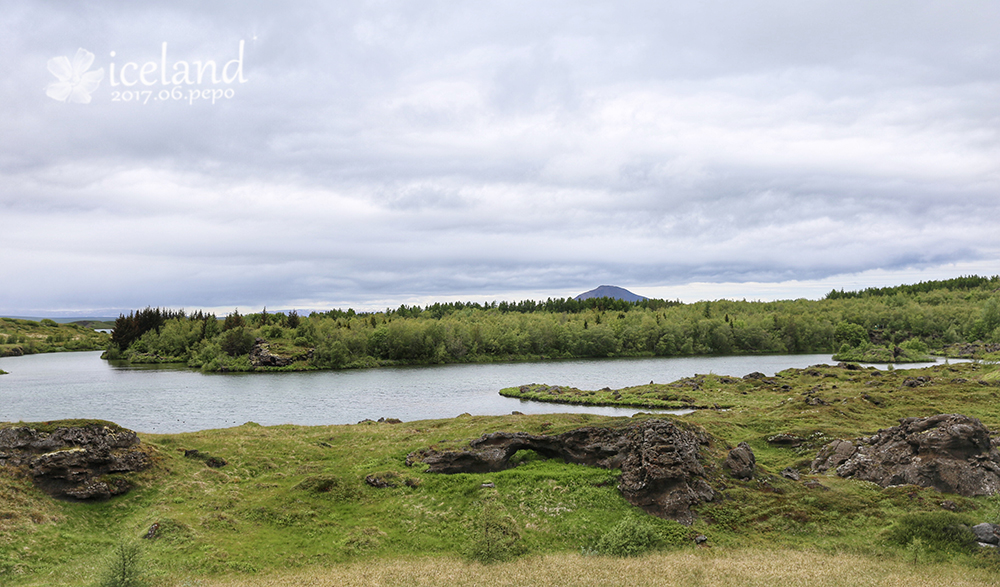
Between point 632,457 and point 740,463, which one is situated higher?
point 632,457

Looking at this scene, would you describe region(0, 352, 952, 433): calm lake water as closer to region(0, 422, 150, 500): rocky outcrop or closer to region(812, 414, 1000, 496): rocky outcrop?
region(0, 422, 150, 500): rocky outcrop

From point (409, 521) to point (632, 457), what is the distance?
1341 centimetres

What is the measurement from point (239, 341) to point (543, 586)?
16411 cm

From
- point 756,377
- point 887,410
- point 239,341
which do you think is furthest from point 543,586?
point 239,341

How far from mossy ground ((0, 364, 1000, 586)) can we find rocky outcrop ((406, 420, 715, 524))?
3.00 feet

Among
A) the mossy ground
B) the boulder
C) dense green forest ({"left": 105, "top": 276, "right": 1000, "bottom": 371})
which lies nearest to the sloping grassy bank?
the mossy ground

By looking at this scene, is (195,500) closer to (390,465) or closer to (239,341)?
(390,465)

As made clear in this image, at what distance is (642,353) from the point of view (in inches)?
7195

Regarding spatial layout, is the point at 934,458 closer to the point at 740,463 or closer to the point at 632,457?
the point at 740,463

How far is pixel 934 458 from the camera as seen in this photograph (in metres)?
29.4

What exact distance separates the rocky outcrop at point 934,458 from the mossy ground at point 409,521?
1.45m

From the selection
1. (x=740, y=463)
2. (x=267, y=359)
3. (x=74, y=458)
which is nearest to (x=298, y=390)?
(x=267, y=359)

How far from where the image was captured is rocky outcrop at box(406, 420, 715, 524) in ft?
94.2

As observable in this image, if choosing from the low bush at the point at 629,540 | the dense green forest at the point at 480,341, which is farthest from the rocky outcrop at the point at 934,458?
the dense green forest at the point at 480,341
